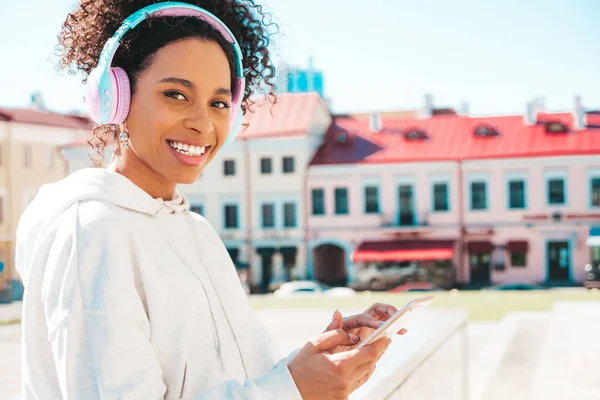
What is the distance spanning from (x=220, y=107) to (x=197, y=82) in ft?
0.36


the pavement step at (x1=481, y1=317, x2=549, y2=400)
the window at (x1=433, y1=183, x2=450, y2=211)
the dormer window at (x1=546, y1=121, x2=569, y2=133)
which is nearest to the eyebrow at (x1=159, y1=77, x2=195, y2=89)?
the pavement step at (x1=481, y1=317, x2=549, y2=400)

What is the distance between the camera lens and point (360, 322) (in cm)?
169

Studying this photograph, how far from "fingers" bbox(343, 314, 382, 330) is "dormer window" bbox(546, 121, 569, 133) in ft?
104

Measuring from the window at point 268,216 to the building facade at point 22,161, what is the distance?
8680mm

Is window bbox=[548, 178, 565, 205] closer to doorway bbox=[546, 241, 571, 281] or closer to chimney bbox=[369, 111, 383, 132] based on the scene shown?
doorway bbox=[546, 241, 571, 281]

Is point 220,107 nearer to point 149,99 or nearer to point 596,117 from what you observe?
point 149,99

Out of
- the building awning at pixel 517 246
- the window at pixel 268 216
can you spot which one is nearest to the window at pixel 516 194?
the building awning at pixel 517 246

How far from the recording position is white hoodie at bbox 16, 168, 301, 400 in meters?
1.29

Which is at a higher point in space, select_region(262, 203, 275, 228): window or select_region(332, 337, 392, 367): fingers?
select_region(332, 337, 392, 367): fingers

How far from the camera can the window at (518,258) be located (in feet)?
101

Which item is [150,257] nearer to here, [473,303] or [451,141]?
[473,303]

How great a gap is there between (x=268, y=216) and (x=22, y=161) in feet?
37.0

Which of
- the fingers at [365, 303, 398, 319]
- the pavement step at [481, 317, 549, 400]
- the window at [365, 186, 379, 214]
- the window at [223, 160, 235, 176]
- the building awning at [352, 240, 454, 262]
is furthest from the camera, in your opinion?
the window at [223, 160, 235, 176]

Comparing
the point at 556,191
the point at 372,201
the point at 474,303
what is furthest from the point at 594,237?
the point at 474,303
